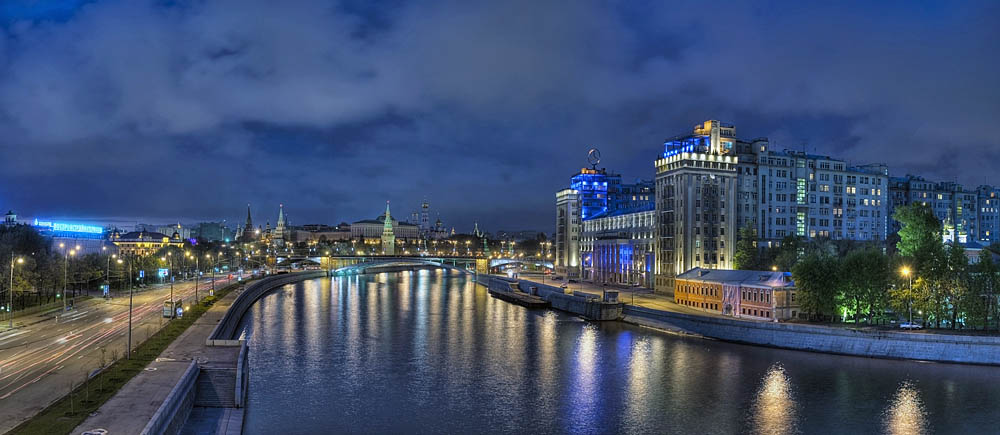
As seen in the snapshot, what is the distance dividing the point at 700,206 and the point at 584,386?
61578mm

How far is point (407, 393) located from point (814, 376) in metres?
29.3

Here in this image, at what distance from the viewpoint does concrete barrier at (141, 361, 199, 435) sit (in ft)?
90.5

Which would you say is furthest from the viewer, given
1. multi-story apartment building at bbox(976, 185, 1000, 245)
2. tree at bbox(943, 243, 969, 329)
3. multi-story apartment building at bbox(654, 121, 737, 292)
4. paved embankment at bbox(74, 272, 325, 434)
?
multi-story apartment building at bbox(976, 185, 1000, 245)

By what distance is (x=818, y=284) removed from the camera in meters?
64.4

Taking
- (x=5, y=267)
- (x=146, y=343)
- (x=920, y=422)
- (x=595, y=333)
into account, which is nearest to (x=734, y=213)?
(x=595, y=333)

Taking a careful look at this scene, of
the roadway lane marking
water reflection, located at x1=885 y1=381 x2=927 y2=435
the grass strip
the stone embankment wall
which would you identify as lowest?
water reflection, located at x1=885 y1=381 x2=927 y2=435

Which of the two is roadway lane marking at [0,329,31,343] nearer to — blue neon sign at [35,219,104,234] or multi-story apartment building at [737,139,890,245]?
multi-story apartment building at [737,139,890,245]

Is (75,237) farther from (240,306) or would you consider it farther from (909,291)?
(909,291)

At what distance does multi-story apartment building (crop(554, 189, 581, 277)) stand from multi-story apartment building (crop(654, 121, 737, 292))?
A: 48.7 metres

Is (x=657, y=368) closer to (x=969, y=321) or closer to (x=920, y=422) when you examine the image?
(x=920, y=422)

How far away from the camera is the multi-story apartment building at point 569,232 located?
513 ft

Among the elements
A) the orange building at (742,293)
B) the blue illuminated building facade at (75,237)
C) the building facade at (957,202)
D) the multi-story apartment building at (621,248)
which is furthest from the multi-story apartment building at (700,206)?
the blue illuminated building facade at (75,237)

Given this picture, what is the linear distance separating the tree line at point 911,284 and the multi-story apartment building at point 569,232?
8752 centimetres

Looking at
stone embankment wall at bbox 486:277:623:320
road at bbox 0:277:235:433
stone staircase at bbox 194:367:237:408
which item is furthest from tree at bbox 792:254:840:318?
road at bbox 0:277:235:433
